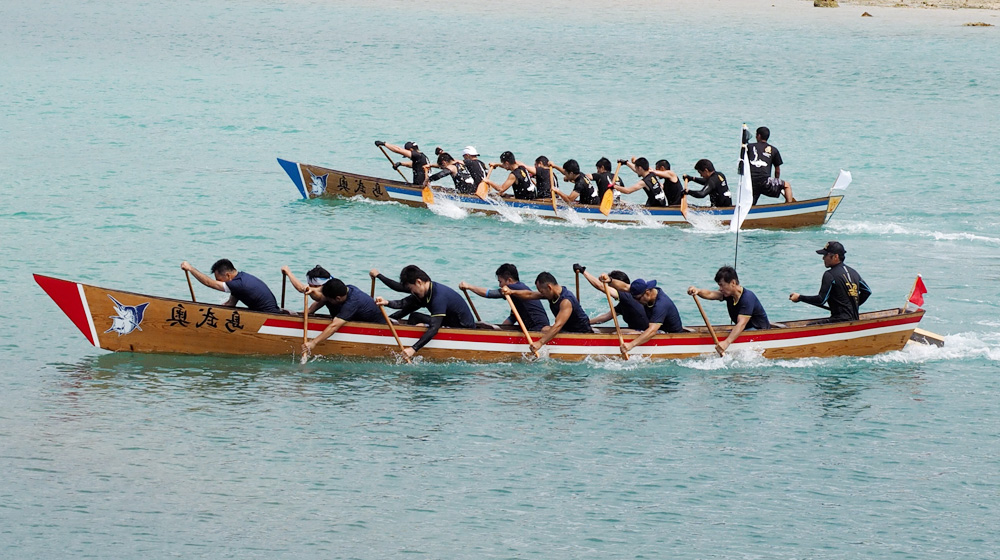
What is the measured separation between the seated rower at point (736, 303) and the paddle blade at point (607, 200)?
30.7 ft

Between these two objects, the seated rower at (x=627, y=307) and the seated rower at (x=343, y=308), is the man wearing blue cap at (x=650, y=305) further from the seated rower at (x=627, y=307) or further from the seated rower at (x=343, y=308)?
the seated rower at (x=343, y=308)

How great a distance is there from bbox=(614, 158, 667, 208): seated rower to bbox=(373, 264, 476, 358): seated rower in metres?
9.49

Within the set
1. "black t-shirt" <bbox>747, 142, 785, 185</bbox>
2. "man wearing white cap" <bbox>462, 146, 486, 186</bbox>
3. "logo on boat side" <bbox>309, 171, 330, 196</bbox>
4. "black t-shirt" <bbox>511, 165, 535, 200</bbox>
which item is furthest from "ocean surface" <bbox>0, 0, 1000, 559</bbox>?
"black t-shirt" <bbox>747, 142, 785, 185</bbox>

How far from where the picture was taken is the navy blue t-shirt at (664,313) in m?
18.1

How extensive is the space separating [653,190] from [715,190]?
1.44 m

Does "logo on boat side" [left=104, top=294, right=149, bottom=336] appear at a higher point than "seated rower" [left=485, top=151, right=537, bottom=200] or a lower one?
lower

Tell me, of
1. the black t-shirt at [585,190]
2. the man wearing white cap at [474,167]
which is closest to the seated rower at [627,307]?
the black t-shirt at [585,190]

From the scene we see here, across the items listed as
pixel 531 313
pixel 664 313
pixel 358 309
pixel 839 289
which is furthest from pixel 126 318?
pixel 839 289

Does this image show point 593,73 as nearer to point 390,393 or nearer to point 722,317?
point 722,317

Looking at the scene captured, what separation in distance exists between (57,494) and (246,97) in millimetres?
36424

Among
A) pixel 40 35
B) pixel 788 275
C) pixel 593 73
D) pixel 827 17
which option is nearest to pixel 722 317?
pixel 788 275

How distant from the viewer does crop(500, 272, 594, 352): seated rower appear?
17859 mm

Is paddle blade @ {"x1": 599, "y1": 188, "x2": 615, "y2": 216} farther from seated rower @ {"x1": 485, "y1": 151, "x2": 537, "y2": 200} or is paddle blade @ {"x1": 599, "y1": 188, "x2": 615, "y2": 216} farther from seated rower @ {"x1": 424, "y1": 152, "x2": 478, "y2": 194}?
seated rower @ {"x1": 424, "y1": 152, "x2": 478, "y2": 194}

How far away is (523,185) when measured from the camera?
28.3m
